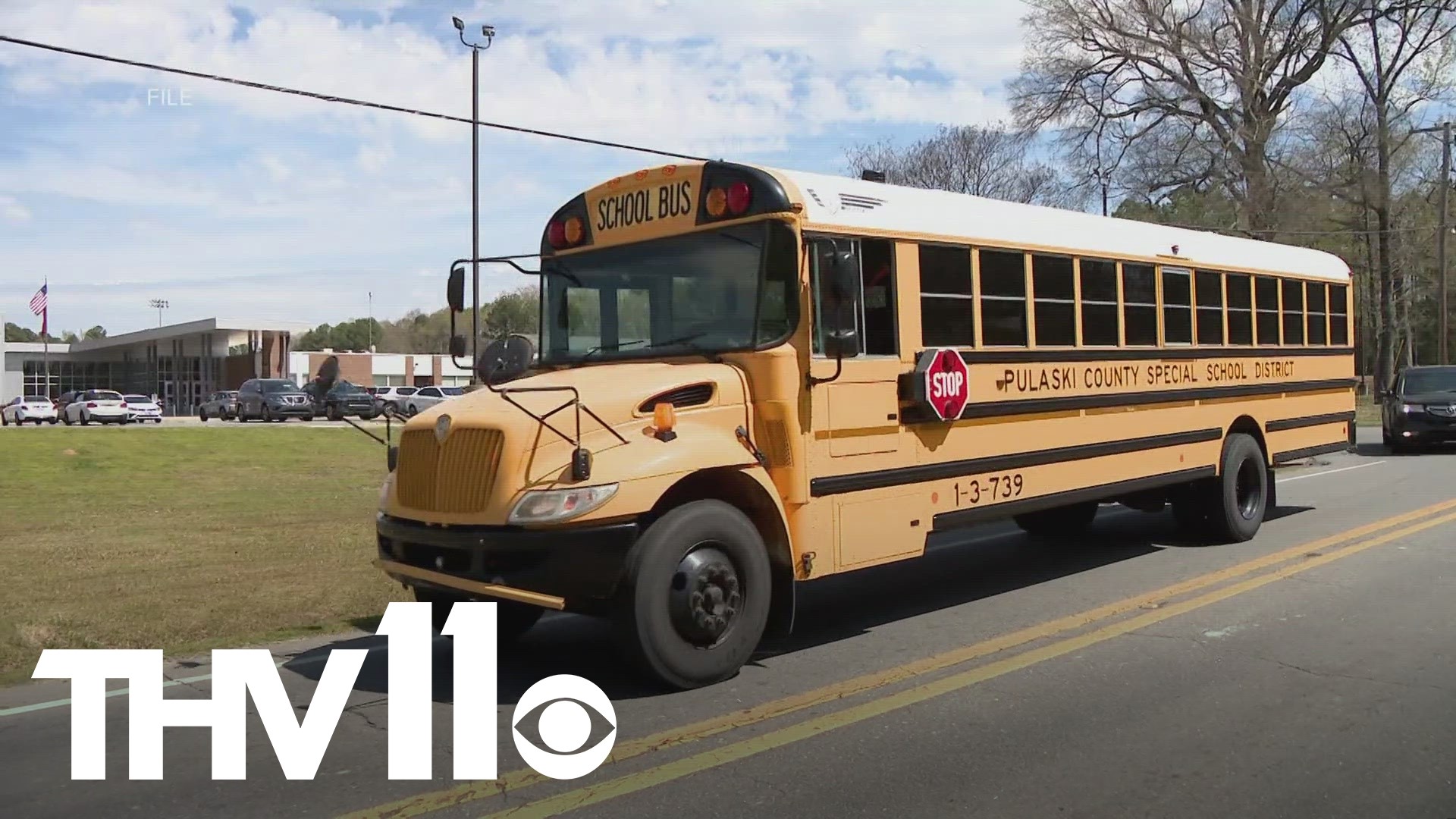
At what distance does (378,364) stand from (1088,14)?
5221 cm

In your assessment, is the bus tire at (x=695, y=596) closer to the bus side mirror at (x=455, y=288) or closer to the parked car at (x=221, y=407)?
the bus side mirror at (x=455, y=288)

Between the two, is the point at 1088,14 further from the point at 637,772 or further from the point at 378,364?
the point at 378,364

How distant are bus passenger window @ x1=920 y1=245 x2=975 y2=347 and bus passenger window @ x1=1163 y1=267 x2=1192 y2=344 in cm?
266

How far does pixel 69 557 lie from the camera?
10055 millimetres

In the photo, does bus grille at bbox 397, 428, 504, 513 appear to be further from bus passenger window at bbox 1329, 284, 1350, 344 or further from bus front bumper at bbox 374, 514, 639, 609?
bus passenger window at bbox 1329, 284, 1350, 344

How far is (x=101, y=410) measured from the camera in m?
42.8

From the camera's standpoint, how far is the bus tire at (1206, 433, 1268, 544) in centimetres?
994

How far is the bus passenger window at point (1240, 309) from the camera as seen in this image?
9.97m

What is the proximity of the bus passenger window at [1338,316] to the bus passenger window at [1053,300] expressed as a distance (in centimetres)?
512

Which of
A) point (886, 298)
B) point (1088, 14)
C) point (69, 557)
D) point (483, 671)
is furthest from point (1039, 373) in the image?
point (1088, 14)

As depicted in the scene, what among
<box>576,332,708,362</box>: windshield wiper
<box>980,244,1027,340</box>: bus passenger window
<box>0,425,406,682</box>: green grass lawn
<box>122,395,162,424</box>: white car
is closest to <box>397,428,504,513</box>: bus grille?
<box>576,332,708,362</box>: windshield wiper

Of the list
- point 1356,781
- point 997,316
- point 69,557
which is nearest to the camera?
point 1356,781

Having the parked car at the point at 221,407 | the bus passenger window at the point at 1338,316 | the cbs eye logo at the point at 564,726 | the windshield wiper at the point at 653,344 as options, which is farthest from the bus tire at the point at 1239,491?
the parked car at the point at 221,407

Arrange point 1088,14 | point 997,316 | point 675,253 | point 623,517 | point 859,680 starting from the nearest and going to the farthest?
1. point 623,517
2. point 859,680
3. point 675,253
4. point 997,316
5. point 1088,14
